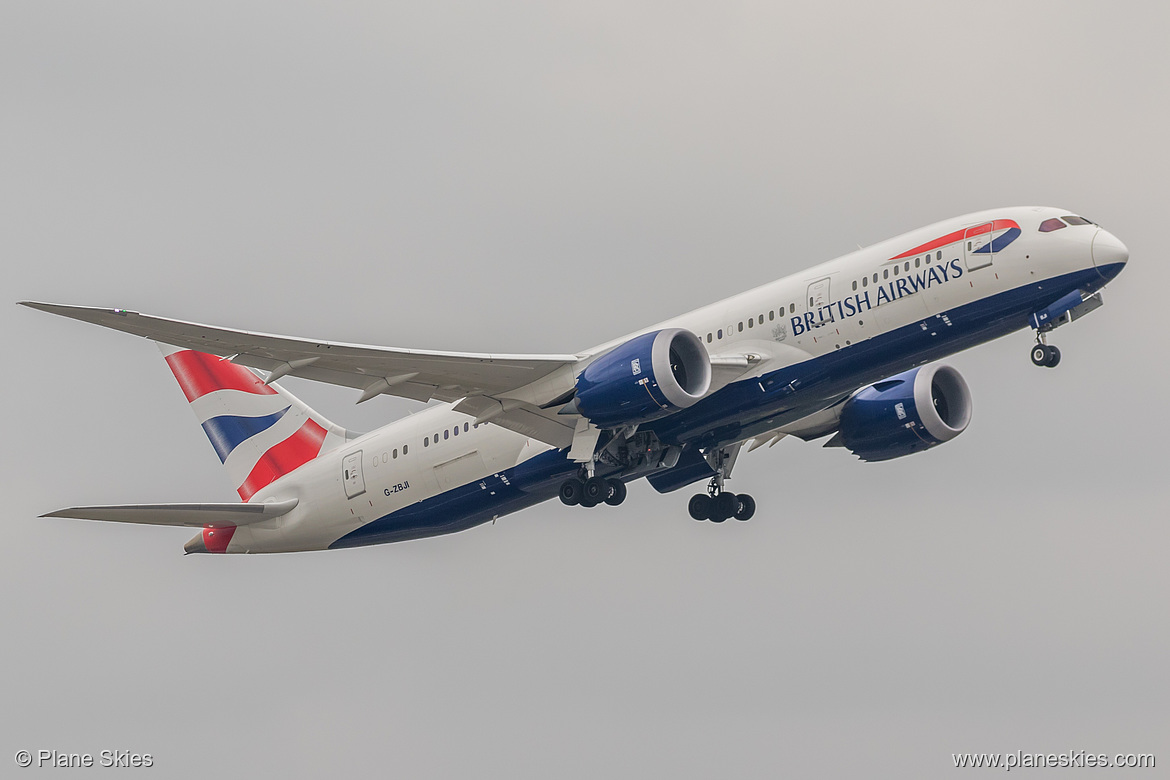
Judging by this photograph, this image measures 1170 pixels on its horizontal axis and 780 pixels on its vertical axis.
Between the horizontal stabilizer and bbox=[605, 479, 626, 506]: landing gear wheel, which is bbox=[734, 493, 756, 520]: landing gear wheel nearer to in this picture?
bbox=[605, 479, 626, 506]: landing gear wheel

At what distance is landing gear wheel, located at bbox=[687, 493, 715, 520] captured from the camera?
44688mm

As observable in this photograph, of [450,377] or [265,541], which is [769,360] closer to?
[450,377]

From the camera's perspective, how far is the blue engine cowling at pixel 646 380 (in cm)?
3531

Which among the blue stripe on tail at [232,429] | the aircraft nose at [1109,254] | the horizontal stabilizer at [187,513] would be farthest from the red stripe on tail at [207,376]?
the aircraft nose at [1109,254]

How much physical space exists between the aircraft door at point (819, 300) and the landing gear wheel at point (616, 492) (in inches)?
268

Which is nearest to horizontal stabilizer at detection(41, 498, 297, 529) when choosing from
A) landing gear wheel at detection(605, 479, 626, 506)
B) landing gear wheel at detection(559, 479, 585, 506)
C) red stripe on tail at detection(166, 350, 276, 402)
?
red stripe on tail at detection(166, 350, 276, 402)

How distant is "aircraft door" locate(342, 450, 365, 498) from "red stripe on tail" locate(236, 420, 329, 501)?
187cm

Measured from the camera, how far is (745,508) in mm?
44438

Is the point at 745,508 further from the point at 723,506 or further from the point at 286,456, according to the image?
the point at 286,456

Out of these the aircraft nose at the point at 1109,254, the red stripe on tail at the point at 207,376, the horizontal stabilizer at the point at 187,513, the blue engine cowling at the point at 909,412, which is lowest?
the horizontal stabilizer at the point at 187,513

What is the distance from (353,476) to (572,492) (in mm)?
6837

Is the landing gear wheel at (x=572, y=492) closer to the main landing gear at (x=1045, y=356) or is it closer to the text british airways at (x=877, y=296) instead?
the text british airways at (x=877, y=296)

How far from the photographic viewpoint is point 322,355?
3488cm

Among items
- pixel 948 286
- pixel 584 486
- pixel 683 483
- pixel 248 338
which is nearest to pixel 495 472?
pixel 584 486
